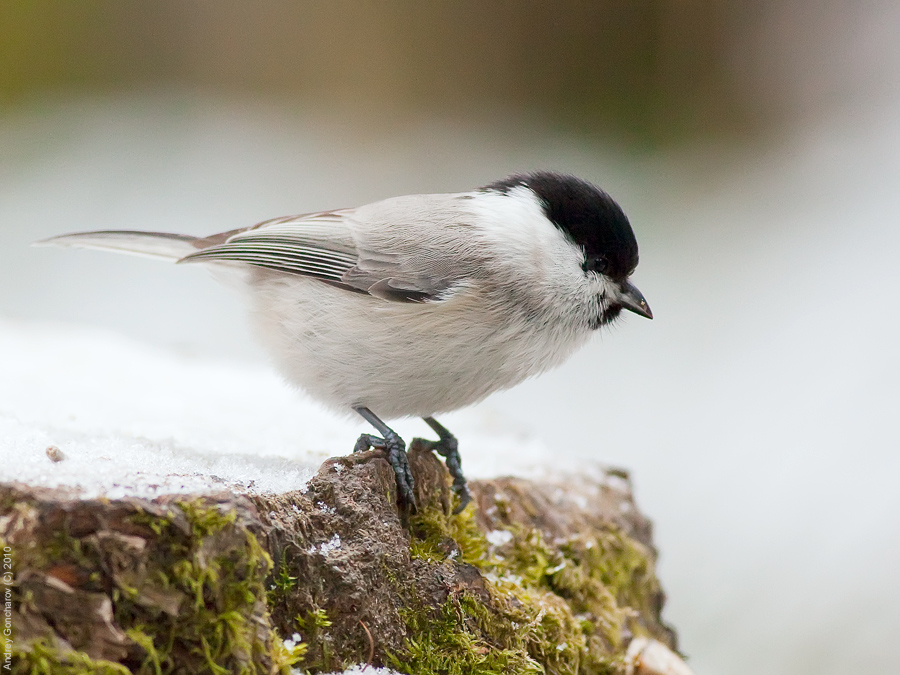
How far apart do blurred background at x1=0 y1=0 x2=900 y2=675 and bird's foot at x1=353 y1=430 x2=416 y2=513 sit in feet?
10.1

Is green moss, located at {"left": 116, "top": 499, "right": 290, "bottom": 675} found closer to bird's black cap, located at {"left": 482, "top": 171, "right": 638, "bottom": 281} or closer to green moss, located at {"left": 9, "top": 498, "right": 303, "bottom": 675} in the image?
green moss, located at {"left": 9, "top": 498, "right": 303, "bottom": 675}

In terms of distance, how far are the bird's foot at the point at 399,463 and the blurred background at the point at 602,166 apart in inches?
121

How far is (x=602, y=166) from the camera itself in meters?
7.29

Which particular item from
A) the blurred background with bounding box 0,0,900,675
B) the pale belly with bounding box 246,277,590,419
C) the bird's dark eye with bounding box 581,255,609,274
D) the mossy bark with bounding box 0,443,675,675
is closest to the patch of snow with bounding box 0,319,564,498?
the mossy bark with bounding box 0,443,675,675

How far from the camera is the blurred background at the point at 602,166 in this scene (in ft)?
17.2

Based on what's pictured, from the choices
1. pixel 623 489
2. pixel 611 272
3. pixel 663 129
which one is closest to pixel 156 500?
pixel 611 272

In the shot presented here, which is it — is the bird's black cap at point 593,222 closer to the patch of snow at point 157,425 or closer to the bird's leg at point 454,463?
the bird's leg at point 454,463

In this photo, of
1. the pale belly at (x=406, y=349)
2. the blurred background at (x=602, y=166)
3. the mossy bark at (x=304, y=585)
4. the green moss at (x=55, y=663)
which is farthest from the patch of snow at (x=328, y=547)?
the blurred background at (x=602, y=166)

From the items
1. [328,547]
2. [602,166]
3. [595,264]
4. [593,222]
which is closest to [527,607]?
[328,547]

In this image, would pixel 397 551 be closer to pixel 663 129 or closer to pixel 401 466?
pixel 401 466

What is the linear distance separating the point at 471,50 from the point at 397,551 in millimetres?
5812

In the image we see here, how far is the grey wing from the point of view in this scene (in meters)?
2.17

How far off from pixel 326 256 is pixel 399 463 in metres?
0.73

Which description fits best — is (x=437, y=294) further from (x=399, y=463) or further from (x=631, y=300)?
(x=631, y=300)
